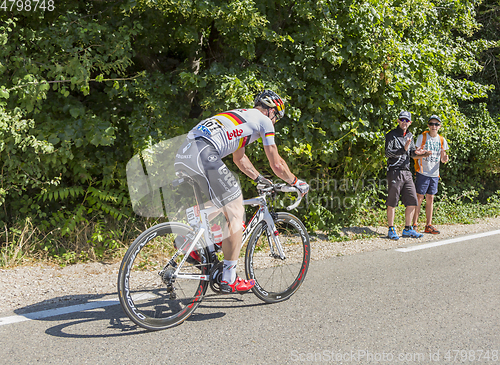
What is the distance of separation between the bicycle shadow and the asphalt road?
0.4 inches

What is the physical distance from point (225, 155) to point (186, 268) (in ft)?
3.47

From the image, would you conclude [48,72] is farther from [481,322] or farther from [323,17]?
[481,322]

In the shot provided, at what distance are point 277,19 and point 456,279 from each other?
14.5ft

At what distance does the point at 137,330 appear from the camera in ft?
11.5

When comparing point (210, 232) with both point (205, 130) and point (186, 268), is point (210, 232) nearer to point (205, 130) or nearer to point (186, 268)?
point (186, 268)

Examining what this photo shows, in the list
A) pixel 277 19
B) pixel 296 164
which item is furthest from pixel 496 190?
pixel 277 19

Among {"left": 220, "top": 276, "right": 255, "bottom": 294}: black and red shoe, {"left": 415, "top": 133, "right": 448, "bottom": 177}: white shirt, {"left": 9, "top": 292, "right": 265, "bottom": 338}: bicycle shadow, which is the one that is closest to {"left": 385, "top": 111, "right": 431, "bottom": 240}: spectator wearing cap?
{"left": 415, "top": 133, "right": 448, "bottom": 177}: white shirt

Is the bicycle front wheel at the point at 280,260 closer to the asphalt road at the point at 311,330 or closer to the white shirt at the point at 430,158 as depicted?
the asphalt road at the point at 311,330

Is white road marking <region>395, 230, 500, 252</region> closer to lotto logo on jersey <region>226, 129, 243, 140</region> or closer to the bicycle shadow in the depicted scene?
the bicycle shadow

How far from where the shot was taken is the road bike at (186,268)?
3.48 meters

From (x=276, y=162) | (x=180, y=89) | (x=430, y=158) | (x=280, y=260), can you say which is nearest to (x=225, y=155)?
(x=276, y=162)

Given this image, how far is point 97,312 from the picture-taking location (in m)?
3.84

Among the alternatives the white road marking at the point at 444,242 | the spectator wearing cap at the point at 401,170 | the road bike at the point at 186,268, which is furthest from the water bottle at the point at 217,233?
the spectator wearing cap at the point at 401,170

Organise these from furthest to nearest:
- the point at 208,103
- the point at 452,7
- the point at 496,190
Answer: the point at 496,190
the point at 452,7
the point at 208,103
